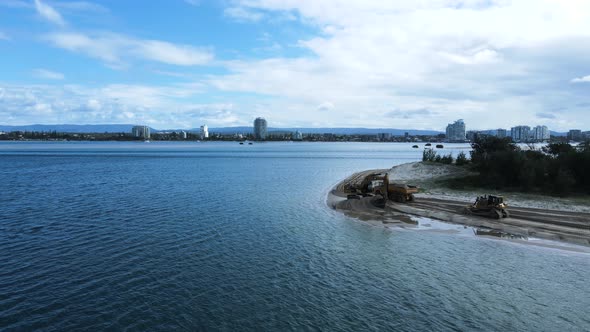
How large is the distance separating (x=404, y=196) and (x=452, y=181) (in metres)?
17.2

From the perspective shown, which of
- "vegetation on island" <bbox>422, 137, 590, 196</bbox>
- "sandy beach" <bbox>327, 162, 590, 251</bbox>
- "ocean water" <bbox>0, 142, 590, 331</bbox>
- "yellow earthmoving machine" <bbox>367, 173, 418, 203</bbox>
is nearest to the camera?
"ocean water" <bbox>0, 142, 590, 331</bbox>

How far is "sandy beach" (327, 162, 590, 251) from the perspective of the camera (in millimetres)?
30750

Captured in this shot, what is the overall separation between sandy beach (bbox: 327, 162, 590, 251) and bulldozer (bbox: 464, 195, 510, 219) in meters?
0.69

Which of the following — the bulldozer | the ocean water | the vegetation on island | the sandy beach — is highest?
the vegetation on island

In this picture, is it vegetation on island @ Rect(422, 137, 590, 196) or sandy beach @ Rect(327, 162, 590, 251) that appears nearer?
sandy beach @ Rect(327, 162, 590, 251)

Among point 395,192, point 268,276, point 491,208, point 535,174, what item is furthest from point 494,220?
point 268,276

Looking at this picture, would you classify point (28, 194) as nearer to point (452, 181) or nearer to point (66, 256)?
point (66, 256)

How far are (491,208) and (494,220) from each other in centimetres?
142

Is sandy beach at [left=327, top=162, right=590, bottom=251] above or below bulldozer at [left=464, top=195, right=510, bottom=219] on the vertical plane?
below

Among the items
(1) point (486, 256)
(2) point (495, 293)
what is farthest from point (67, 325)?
(1) point (486, 256)

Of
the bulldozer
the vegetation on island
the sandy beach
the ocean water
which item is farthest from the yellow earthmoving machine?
the vegetation on island

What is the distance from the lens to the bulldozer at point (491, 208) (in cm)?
3588

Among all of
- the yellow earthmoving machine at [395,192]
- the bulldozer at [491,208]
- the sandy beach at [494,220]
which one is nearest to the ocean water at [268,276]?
the sandy beach at [494,220]

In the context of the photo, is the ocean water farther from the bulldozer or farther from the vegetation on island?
the vegetation on island
